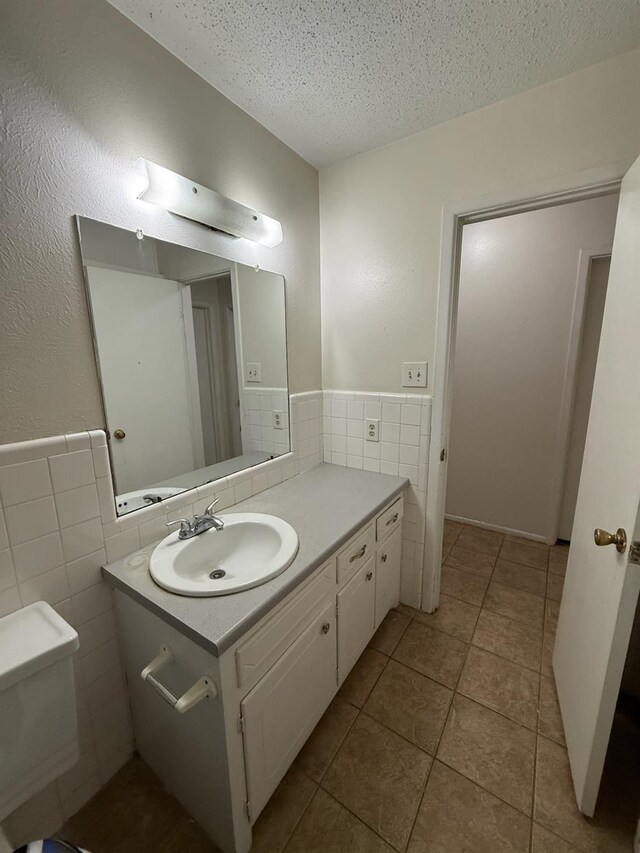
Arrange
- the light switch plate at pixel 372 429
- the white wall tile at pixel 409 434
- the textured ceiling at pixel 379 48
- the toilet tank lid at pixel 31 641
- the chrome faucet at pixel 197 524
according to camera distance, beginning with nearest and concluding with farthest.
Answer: the toilet tank lid at pixel 31 641
the textured ceiling at pixel 379 48
the chrome faucet at pixel 197 524
the white wall tile at pixel 409 434
the light switch plate at pixel 372 429

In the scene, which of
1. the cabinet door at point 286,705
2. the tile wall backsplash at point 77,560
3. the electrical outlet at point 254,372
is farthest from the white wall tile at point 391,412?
the tile wall backsplash at point 77,560

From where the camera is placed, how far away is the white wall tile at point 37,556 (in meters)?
0.87

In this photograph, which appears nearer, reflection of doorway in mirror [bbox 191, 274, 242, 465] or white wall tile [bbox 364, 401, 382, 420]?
reflection of doorway in mirror [bbox 191, 274, 242, 465]

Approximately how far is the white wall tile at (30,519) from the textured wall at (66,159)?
0.61ft

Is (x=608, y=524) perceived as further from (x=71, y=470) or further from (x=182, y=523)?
(x=71, y=470)

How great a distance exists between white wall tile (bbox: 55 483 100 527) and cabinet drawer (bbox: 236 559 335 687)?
0.59 m

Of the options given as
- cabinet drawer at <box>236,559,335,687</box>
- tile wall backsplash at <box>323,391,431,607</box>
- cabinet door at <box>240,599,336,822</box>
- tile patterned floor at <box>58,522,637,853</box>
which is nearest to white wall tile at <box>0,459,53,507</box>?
cabinet drawer at <box>236,559,335,687</box>

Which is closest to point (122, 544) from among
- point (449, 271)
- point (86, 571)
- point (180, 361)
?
point (86, 571)

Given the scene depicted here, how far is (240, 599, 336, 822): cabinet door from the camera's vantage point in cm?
91

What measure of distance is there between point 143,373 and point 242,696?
101 centimetres

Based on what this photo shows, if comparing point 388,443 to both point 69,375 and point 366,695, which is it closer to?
point 366,695

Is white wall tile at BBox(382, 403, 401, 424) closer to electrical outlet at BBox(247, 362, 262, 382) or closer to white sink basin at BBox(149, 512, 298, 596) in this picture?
electrical outlet at BBox(247, 362, 262, 382)

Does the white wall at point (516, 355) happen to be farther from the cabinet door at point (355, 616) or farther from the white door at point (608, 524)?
the cabinet door at point (355, 616)

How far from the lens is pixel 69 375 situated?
943 millimetres
